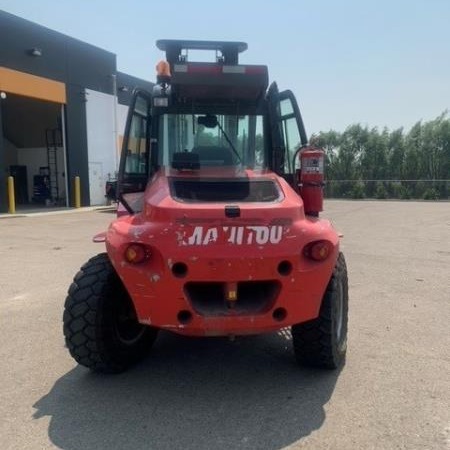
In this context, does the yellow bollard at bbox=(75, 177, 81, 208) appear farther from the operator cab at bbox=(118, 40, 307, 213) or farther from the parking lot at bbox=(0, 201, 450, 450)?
the operator cab at bbox=(118, 40, 307, 213)

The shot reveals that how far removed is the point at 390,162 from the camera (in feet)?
126

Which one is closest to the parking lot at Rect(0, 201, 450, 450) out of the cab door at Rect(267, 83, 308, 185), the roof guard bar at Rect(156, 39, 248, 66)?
the cab door at Rect(267, 83, 308, 185)

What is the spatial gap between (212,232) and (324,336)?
1243 mm

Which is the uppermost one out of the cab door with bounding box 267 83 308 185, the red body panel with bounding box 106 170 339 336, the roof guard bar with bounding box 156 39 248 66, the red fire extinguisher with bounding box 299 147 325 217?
the roof guard bar with bounding box 156 39 248 66

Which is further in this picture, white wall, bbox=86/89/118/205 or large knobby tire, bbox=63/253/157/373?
white wall, bbox=86/89/118/205

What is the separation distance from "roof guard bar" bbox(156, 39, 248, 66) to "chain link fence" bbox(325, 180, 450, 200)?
106ft

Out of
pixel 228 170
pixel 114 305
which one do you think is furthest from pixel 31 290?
pixel 228 170

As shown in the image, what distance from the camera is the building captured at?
20972 millimetres

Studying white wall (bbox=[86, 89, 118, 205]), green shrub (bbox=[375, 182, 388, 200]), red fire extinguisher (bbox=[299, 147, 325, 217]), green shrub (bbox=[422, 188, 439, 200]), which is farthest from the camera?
green shrub (bbox=[375, 182, 388, 200])

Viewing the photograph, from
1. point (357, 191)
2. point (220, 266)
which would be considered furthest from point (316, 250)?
point (357, 191)

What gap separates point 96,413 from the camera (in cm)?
356

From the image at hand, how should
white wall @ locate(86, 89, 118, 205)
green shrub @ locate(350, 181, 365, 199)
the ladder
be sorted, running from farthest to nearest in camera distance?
green shrub @ locate(350, 181, 365, 199) → the ladder → white wall @ locate(86, 89, 118, 205)

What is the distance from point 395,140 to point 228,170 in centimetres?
3660

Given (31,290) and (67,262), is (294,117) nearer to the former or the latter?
(31,290)
